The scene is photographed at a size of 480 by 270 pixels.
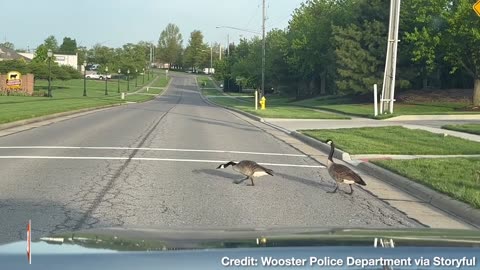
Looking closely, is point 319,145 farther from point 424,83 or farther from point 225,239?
point 424,83

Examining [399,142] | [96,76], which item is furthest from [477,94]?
[96,76]

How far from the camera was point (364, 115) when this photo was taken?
37625 millimetres

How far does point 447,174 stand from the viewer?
11688 millimetres

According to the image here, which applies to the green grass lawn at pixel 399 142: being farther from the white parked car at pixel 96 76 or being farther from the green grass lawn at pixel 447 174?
the white parked car at pixel 96 76

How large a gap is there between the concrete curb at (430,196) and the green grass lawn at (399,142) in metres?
3.41

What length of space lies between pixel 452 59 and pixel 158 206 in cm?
3660

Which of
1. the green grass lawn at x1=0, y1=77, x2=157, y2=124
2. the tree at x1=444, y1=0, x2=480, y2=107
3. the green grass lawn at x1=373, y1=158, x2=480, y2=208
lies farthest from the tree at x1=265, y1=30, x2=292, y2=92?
the green grass lawn at x1=373, y1=158, x2=480, y2=208

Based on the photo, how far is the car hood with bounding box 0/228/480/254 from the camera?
272cm

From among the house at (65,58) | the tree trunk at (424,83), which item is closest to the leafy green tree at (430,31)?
the tree trunk at (424,83)

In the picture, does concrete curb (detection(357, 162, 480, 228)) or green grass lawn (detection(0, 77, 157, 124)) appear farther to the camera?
green grass lawn (detection(0, 77, 157, 124))

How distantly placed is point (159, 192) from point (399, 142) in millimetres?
11031

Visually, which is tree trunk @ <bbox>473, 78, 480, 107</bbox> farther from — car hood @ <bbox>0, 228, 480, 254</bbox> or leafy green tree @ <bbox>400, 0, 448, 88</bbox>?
car hood @ <bbox>0, 228, 480, 254</bbox>

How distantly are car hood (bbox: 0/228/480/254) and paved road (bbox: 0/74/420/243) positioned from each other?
211 centimetres

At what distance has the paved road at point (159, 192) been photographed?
317 inches
